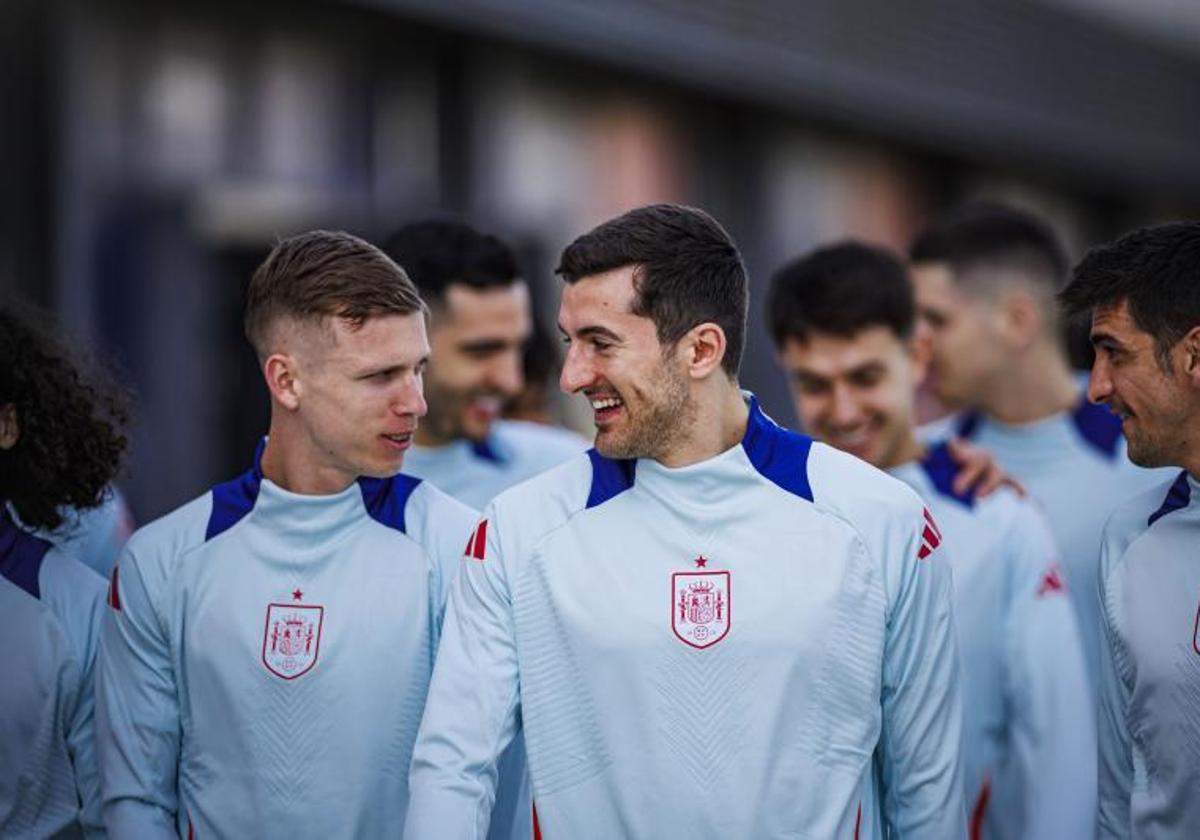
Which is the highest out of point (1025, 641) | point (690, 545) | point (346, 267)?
point (346, 267)

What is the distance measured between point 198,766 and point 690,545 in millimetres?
1170

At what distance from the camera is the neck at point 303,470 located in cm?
424

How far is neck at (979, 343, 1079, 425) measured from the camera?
6.31 meters

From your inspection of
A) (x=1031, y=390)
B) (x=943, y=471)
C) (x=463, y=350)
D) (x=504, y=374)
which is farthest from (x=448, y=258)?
(x=1031, y=390)

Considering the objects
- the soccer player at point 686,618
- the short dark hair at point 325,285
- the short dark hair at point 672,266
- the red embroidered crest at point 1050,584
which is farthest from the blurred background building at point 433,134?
the red embroidered crest at point 1050,584

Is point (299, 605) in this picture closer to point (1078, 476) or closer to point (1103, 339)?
point (1103, 339)

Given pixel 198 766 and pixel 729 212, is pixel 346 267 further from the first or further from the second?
pixel 729 212

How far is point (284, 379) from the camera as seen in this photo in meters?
4.25

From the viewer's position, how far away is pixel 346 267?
4223mm

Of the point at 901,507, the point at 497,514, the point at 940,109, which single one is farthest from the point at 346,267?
the point at 940,109

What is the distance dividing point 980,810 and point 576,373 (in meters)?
2.10

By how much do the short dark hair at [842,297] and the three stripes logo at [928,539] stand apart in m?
1.51

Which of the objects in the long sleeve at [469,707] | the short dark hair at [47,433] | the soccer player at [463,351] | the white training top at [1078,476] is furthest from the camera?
the white training top at [1078,476]

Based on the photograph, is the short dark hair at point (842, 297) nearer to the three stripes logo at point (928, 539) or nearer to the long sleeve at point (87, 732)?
the three stripes logo at point (928, 539)
